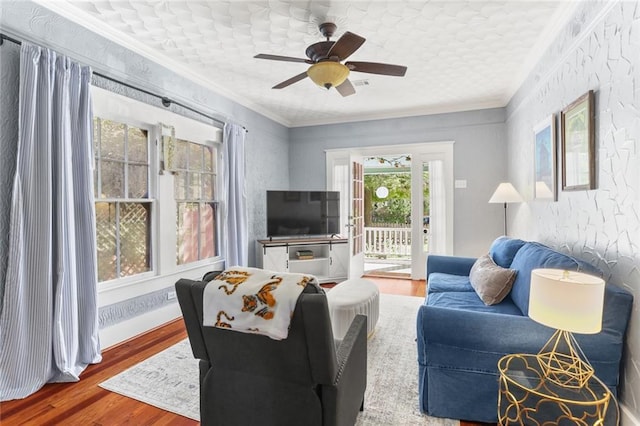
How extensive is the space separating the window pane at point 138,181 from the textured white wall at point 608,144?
362cm

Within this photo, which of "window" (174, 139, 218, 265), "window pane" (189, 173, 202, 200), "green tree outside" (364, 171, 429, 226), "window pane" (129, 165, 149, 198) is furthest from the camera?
"green tree outside" (364, 171, 429, 226)

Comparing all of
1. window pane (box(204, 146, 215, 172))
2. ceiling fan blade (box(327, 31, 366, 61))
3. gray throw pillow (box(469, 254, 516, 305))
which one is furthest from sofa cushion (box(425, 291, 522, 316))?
window pane (box(204, 146, 215, 172))

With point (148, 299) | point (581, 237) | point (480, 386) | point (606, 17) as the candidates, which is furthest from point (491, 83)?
point (148, 299)

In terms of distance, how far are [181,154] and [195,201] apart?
55 centimetres

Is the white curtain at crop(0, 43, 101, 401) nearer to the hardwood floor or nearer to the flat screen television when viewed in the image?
the hardwood floor

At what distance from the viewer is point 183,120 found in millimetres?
3520

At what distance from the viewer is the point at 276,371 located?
1.38 metres

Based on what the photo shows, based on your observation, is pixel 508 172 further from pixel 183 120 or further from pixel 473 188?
pixel 183 120

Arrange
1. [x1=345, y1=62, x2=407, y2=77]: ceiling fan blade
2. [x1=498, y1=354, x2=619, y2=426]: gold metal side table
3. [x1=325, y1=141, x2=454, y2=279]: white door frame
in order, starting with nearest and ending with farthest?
1. [x1=498, y1=354, x2=619, y2=426]: gold metal side table
2. [x1=345, y1=62, x2=407, y2=77]: ceiling fan blade
3. [x1=325, y1=141, x2=454, y2=279]: white door frame

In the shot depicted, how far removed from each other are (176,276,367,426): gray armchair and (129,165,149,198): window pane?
2.06 m

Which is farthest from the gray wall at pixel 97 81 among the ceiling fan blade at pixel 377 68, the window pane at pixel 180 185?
the ceiling fan blade at pixel 377 68

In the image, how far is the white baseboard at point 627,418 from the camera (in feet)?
5.29

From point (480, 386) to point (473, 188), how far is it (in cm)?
365

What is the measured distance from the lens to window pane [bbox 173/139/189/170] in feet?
11.5
